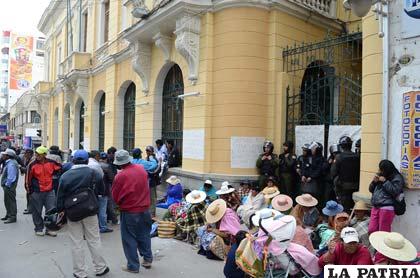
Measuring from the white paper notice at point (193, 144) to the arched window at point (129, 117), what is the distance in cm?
445

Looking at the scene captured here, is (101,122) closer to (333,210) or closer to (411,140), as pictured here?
(333,210)

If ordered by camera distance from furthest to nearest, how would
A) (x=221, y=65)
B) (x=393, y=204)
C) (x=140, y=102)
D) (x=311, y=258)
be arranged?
(x=140, y=102) → (x=221, y=65) → (x=393, y=204) → (x=311, y=258)

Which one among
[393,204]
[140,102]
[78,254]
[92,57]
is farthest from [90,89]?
[393,204]

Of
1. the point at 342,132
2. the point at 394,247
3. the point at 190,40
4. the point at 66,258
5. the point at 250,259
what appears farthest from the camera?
the point at 190,40

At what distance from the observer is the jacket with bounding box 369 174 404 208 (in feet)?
15.7

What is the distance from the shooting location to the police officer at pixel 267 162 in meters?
8.58

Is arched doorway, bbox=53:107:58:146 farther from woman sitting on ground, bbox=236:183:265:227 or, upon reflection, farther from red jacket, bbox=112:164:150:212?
red jacket, bbox=112:164:150:212

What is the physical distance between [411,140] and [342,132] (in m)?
2.87

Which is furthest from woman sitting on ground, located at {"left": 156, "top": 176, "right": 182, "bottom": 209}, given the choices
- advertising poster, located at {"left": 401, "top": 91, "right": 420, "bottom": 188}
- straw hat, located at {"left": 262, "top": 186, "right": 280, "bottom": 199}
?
advertising poster, located at {"left": 401, "top": 91, "right": 420, "bottom": 188}

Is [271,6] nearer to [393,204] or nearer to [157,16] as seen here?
[157,16]

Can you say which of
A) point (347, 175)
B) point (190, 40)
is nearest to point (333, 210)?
point (347, 175)

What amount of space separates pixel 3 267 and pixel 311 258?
14.0 feet

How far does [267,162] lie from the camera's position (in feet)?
28.3

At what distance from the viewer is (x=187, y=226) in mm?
6918
